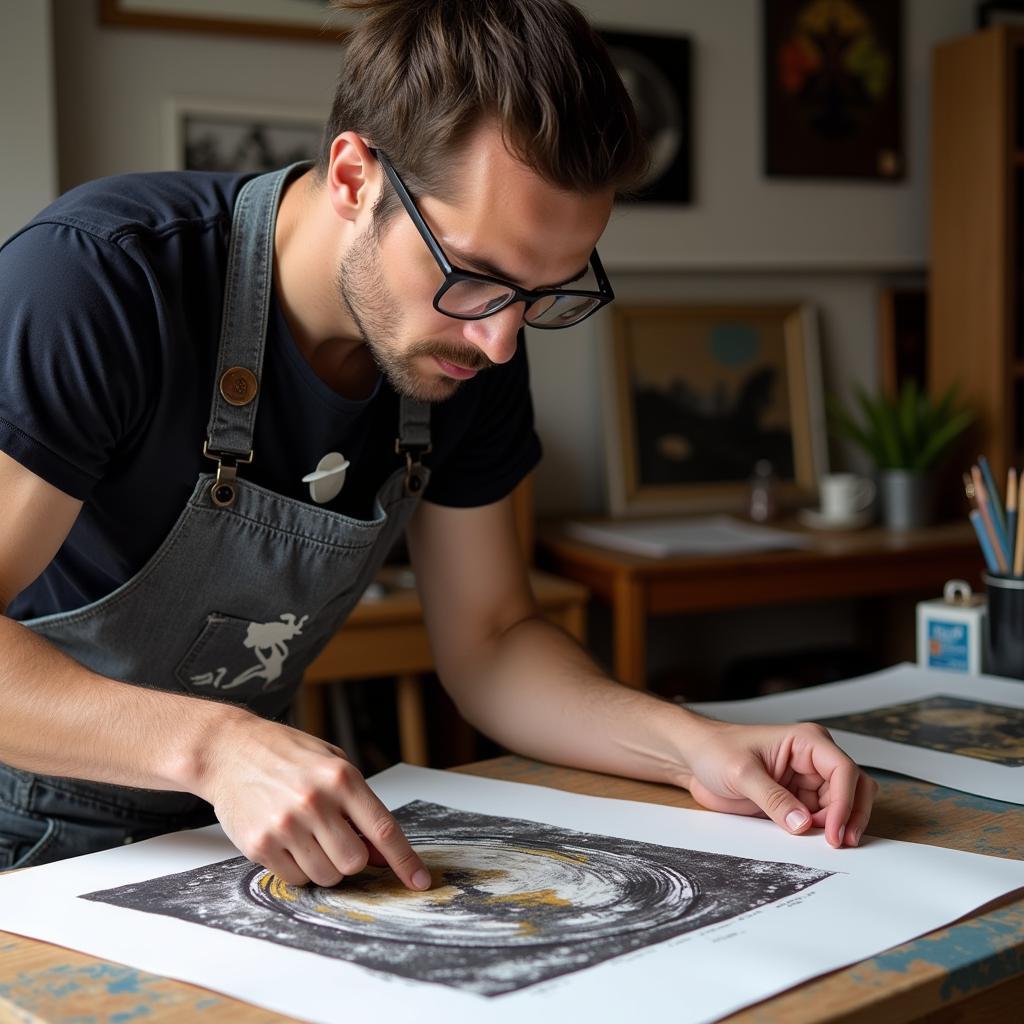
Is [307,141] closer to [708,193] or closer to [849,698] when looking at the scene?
[708,193]

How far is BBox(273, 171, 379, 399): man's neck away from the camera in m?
1.25

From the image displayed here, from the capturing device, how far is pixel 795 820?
1059mm

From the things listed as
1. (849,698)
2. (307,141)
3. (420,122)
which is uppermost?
(307,141)

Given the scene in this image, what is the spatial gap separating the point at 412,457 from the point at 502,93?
0.41 meters

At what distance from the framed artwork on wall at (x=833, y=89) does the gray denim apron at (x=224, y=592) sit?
252cm

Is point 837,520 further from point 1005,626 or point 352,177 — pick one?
point 352,177

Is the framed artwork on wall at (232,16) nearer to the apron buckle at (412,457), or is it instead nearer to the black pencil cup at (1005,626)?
the apron buckle at (412,457)

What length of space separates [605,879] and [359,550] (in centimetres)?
49

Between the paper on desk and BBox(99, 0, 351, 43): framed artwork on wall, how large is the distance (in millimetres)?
1254

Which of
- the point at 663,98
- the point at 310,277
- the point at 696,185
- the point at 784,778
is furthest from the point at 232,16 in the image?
the point at 784,778

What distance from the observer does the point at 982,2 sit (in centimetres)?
382

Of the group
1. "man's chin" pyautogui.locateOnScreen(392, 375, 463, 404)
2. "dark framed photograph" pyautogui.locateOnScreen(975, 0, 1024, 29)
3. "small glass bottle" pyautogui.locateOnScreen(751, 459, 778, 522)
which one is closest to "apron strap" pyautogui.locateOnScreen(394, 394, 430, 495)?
"man's chin" pyautogui.locateOnScreen(392, 375, 463, 404)

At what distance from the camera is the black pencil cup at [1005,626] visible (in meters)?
1.51

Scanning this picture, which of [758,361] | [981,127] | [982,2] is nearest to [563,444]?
[758,361]
